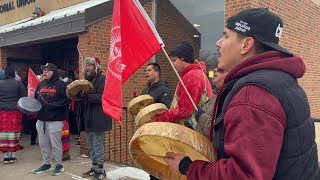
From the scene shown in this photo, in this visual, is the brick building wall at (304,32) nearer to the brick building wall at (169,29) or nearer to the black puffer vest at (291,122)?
the brick building wall at (169,29)

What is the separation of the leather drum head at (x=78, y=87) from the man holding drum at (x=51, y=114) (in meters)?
0.63

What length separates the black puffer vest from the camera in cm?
133

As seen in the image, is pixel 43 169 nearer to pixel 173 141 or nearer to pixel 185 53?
pixel 185 53

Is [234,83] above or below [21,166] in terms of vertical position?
above

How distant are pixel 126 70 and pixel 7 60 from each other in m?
9.38

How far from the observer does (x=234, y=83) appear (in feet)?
5.00

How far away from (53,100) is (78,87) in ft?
2.86

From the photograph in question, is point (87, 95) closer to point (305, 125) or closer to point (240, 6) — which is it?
point (240, 6)

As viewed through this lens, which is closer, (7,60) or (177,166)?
(177,166)

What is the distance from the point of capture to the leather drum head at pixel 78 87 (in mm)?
4820

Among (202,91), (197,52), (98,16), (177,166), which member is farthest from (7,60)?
(177,166)

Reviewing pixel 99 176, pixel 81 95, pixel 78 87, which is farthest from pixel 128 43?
pixel 99 176

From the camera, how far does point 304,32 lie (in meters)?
6.99

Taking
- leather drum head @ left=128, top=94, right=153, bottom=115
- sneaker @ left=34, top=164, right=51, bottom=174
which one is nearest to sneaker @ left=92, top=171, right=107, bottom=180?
sneaker @ left=34, top=164, right=51, bottom=174
